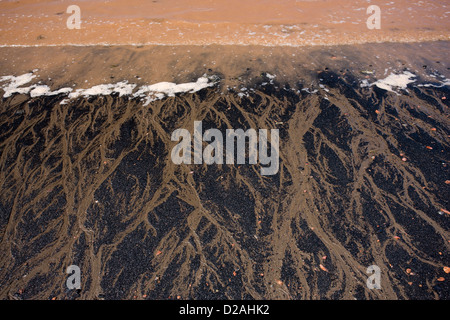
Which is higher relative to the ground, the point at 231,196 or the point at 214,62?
the point at 214,62

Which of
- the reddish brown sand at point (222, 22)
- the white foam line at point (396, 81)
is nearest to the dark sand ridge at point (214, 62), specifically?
the white foam line at point (396, 81)

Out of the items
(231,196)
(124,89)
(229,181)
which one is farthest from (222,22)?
(231,196)

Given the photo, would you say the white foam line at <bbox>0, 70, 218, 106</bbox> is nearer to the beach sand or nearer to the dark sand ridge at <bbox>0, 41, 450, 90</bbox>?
the beach sand

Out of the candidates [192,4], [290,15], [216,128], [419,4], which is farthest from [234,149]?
[419,4]

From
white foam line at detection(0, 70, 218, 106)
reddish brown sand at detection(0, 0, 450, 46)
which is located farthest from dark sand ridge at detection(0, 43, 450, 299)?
reddish brown sand at detection(0, 0, 450, 46)

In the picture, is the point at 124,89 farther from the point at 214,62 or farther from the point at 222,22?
the point at 222,22
